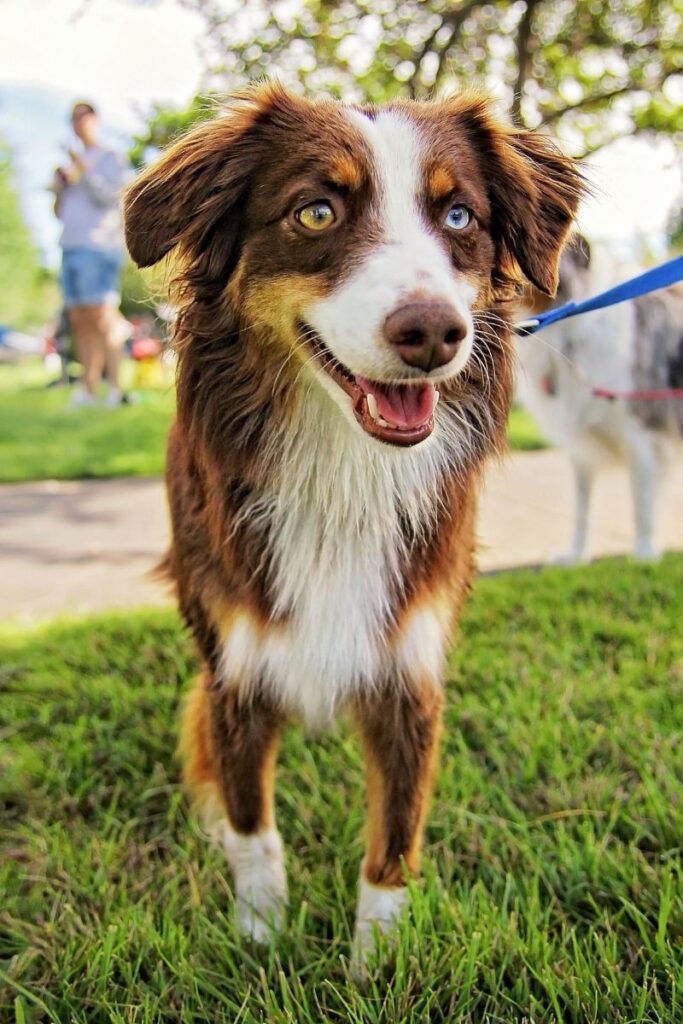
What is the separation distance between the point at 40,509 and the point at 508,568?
10.9 ft

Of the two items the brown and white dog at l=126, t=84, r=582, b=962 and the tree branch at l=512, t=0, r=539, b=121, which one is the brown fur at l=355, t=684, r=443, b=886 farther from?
the tree branch at l=512, t=0, r=539, b=121

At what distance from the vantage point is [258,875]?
2.12m

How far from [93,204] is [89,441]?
8.64 ft

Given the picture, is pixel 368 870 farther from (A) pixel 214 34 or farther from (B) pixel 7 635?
(A) pixel 214 34

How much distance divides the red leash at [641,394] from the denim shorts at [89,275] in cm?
604

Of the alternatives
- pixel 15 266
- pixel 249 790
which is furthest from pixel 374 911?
pixel 15 266

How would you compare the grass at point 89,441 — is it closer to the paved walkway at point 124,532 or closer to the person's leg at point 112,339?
the paved walkway at point 124,532

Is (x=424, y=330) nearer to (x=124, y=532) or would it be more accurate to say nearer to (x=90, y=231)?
(x=124, y=532)

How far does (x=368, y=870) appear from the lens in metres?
2.04

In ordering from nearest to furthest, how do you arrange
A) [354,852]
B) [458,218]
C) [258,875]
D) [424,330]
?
[424,330] < [458,218] < [258,875] < [354,852]

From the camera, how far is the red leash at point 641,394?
166 inches

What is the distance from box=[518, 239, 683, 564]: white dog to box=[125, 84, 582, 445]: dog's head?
236cm

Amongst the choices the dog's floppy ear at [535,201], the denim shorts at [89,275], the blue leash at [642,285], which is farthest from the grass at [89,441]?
the dog's floppy ear at [535,201]

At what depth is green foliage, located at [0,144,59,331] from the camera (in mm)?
48812
